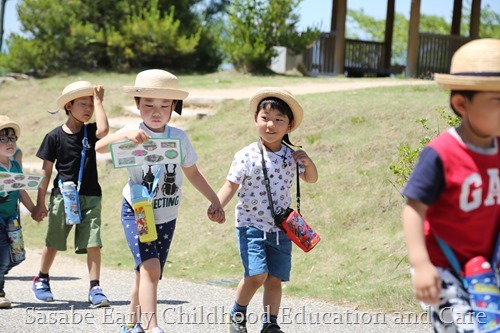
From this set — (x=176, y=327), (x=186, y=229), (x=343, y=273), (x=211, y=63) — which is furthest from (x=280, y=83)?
(x=176, y=327)

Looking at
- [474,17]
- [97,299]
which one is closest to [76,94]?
[97,299]

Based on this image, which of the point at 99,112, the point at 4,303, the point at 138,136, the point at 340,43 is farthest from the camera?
the point at 340,43

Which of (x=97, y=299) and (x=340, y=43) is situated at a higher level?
(x=340, y=43)

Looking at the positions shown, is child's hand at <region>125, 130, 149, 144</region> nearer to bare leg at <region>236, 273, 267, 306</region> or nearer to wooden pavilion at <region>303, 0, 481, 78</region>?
bare leg at <region>236, 273, 267, 306</region>

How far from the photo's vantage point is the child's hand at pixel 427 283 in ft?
11.7

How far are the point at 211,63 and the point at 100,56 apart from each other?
272cm

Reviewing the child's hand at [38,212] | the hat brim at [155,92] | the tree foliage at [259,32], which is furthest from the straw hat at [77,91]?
the tree foliage at [259,32]

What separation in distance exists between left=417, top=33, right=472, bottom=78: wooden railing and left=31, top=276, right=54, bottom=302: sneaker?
50.6 ft

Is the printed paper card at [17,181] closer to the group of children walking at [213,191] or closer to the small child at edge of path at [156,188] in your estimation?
the group of children walking at [213,191]

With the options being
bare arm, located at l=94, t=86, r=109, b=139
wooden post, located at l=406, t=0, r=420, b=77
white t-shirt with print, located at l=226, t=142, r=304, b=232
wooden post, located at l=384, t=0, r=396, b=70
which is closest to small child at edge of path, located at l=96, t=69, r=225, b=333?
white t-shirt with print, located at l=226, t=142, r=304, b=232

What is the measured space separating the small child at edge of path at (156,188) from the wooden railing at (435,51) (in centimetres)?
1643

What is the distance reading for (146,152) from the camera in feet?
18.1

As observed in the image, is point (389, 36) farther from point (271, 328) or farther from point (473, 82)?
point (473, 82)

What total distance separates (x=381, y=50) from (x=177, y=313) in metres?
17.9
